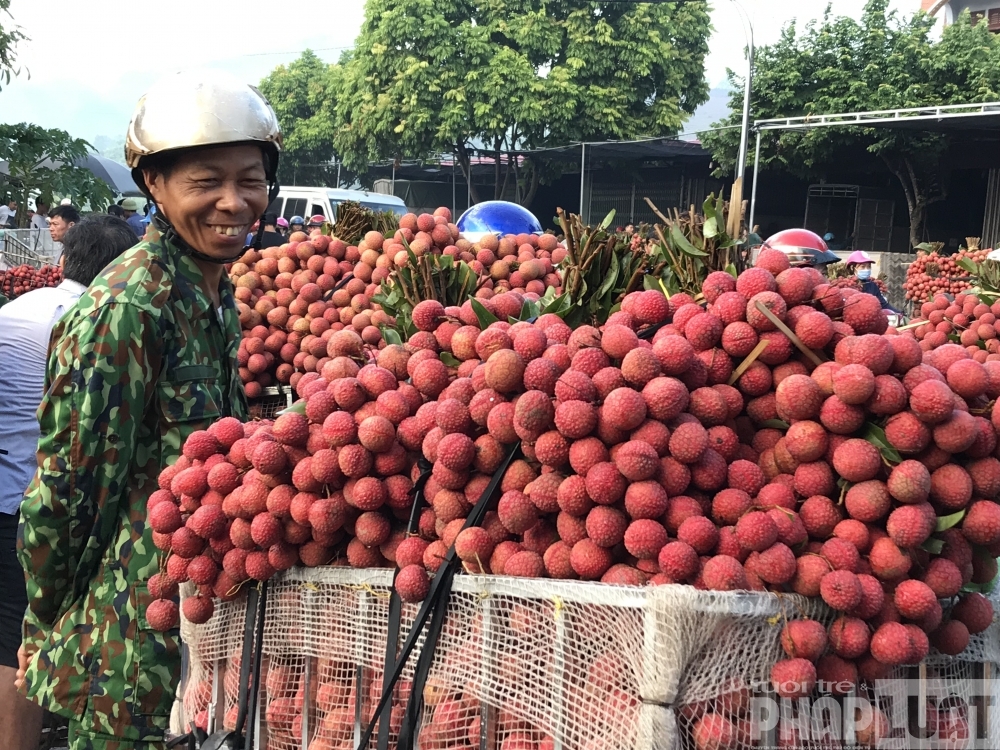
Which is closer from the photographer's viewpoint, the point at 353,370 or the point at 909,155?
the point at 353,370

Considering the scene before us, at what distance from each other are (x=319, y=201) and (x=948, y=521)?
14646 millimetres

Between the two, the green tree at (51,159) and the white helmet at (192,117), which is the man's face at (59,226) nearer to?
the green tree at (51,159)

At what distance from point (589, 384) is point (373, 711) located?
668 mm

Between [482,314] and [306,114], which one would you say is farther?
[306,114]

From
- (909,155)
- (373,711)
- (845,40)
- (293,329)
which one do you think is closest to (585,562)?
(373,711)

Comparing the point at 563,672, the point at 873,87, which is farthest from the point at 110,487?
the point at 873,87

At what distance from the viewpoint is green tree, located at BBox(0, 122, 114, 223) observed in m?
7.01

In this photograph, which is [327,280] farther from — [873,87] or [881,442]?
[873,87]

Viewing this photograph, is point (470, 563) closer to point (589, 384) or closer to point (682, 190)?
point (589, 384)

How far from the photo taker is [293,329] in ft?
13.6

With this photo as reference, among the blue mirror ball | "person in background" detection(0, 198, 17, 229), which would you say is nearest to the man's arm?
the blue mirror ball

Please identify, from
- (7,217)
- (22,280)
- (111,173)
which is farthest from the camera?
(111,173)

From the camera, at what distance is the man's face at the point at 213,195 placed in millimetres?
1871

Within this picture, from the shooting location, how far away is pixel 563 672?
1.27m
